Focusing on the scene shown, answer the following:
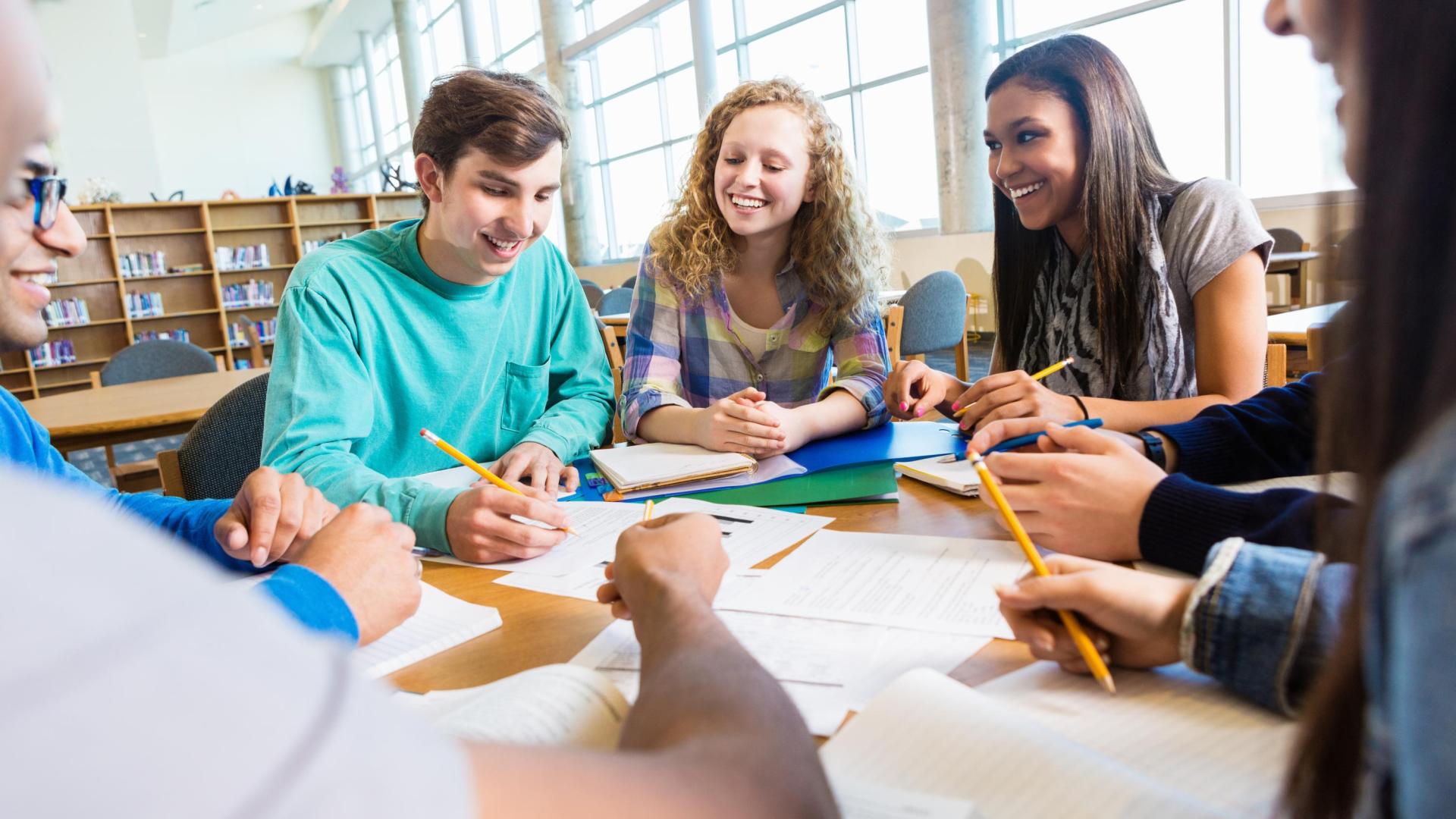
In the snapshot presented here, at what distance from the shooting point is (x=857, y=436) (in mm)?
1696

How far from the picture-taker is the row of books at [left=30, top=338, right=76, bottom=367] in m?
7.87

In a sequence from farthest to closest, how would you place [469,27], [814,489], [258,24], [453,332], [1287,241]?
[258,24] < [469,27] < [1287,241] < [453,332] < [814,489]

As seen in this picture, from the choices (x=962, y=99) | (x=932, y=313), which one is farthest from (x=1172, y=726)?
(x=962, y=99)

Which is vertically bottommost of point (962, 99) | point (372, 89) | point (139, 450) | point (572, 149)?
point (139, 450)

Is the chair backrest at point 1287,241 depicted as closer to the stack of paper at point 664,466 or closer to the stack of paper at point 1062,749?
the stack of paper at point 664,466

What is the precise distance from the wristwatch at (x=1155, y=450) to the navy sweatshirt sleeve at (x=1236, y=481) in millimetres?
18

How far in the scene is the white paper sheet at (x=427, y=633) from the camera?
833 mm

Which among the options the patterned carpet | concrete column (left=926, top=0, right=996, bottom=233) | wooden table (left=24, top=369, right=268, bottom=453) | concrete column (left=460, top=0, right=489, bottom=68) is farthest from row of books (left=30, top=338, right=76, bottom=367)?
concrete column (left=926, top=0, right=996, bottom=233)

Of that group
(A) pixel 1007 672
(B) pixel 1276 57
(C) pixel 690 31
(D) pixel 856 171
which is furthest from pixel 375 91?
(A) pixel 1007 672

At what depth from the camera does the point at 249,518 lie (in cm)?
111

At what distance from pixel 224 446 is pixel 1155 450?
178cm

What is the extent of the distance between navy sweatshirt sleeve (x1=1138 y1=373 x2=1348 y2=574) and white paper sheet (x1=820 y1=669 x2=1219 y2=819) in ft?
0.65

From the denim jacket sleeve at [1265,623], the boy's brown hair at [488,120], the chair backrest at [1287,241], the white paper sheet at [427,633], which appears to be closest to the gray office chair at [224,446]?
the boy's brown hair at [488,120]

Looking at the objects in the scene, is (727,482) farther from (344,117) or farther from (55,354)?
(344,117)
